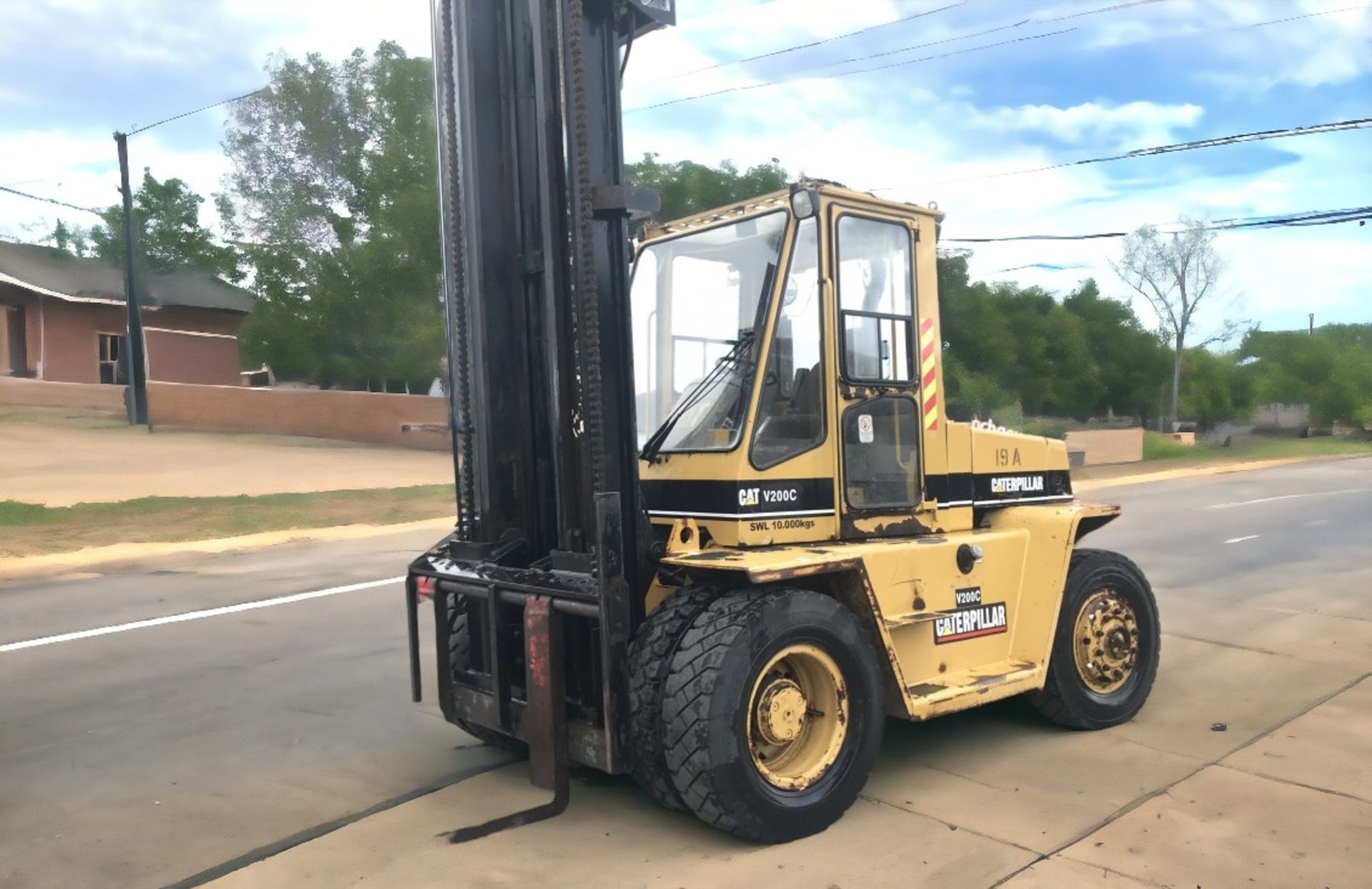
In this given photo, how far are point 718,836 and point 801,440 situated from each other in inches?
70.7

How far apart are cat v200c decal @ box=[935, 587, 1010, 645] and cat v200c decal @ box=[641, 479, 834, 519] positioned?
2.72ft

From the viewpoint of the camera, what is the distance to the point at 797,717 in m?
4.81

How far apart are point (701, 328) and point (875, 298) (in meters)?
0.89

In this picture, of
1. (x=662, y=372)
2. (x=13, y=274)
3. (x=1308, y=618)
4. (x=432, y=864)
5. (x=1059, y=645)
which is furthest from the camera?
(x=13, y=274)

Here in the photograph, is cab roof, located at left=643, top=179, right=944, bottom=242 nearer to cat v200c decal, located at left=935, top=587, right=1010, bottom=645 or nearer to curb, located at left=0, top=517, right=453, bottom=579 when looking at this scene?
cat v200c decal, located at left=935, top=587, right=1010, bottom=645

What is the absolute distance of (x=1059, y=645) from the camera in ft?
20.1

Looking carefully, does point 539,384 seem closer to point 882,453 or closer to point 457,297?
point 457,297

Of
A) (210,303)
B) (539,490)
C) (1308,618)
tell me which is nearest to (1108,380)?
(210,303)

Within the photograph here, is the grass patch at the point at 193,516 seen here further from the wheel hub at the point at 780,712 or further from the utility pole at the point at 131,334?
the wheel hub at the point at 780,712

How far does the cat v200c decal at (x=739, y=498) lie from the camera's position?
4980 mm

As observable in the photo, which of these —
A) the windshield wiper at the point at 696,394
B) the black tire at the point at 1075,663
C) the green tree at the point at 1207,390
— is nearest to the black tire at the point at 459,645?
the windshield wiper at the point at 696,394

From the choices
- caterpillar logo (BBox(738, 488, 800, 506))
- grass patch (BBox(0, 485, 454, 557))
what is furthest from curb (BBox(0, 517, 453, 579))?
caterpillar logo (BBox(738, 488, 800, 506))

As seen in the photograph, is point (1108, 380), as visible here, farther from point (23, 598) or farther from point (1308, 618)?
→ point (23, 598)

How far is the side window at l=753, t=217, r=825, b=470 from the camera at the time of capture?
517 centimetres
